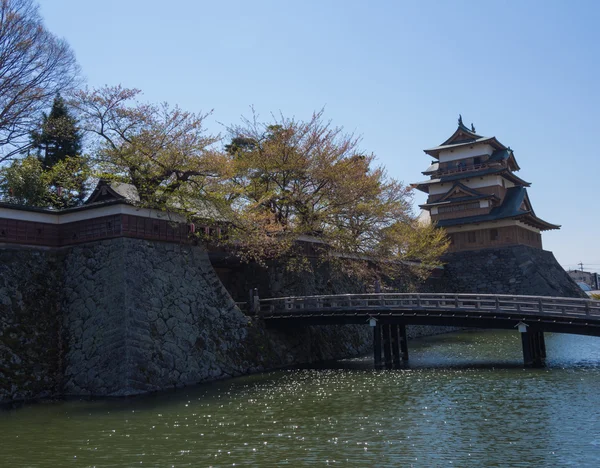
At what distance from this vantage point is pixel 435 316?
78.2ft

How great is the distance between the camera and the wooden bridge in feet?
70.5

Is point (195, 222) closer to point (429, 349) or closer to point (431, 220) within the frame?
point (429, 349)

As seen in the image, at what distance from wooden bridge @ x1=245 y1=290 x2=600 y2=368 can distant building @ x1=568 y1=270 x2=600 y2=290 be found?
5968cm

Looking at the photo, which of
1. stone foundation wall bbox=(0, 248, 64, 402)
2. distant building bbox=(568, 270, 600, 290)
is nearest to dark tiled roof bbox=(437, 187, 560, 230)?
stone foundation wall bbox=(0, 248, 64, 402)

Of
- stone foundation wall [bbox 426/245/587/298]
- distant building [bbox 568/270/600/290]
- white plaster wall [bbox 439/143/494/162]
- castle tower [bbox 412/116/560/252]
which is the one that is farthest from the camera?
distant building [bbox 568/270/600/290]

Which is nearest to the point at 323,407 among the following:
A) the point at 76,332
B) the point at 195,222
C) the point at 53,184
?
the point at 76,332

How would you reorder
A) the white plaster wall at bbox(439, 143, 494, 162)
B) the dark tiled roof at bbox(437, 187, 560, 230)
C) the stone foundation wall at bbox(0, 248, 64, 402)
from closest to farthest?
the stone foundation wall at bbox(0, 248, 64, 402)
the dark tiled roof at bbox(437, 187, 560, 230)
the white plaster wall at bbox(439, 143, 494, 162)

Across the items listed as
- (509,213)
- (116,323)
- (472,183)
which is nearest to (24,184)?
(116,323)

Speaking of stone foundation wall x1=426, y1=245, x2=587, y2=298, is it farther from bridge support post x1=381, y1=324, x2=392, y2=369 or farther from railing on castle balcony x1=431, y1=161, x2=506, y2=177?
bridge support post x1=381, y1=324, x2=392, y2=369

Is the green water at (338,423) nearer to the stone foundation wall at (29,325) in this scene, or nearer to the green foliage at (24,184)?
the stone foundation wall at (29,325)

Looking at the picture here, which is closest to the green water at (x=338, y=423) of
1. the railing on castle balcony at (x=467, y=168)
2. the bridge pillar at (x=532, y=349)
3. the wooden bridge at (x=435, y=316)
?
the bridge pillar at (x=532, y=349)

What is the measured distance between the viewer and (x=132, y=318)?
66.6 feet

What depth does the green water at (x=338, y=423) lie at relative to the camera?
11.3 meters

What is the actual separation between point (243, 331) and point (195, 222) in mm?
5011
